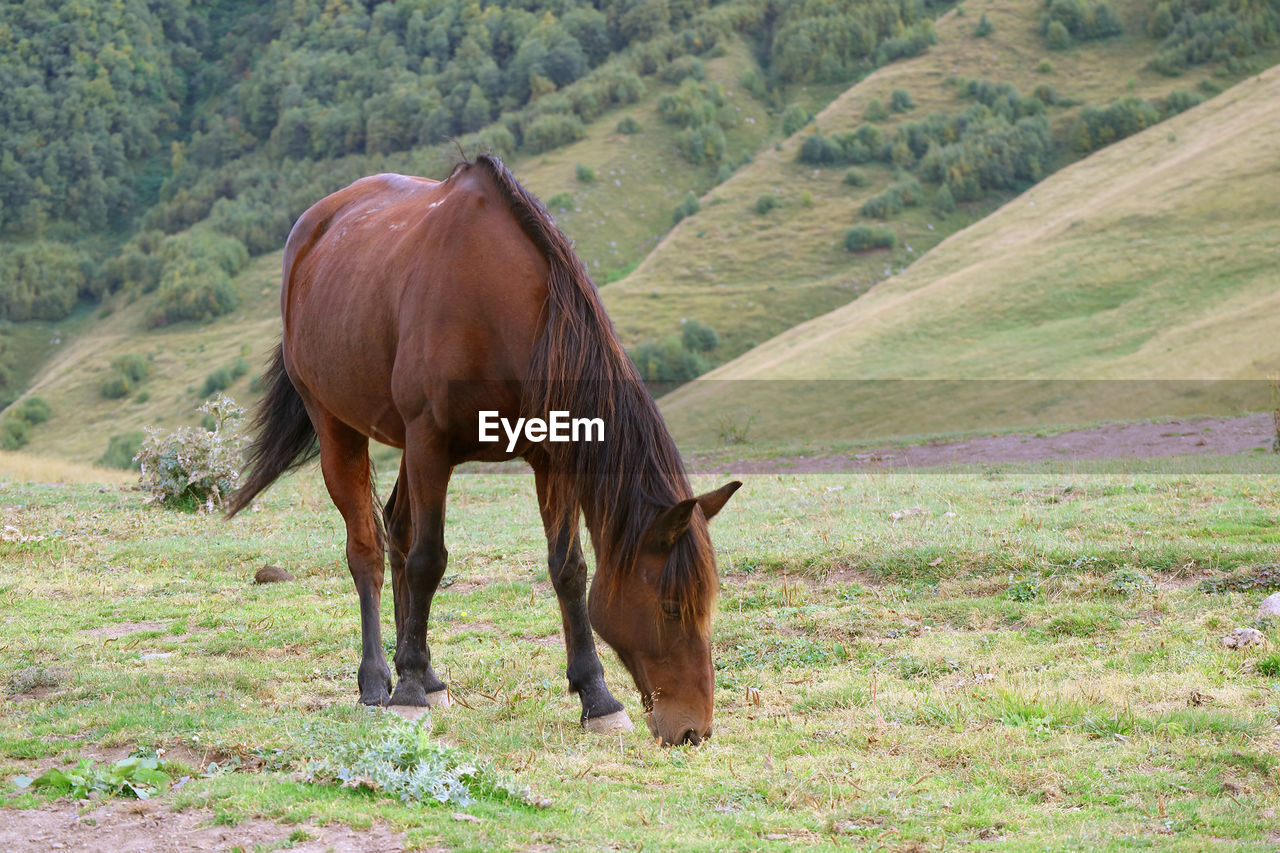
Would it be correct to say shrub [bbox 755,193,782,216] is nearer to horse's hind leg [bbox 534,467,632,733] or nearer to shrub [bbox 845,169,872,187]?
shrub [bbox 845,169,872,187]

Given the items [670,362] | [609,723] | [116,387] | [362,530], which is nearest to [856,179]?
[670,362]

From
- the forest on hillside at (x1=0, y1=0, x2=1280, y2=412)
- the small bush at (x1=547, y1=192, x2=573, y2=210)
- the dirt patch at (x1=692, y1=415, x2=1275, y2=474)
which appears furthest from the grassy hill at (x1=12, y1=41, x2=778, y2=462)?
the dirt patch at (x1=692, y1=415, x2=1275, y2=474)

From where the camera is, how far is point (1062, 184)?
58.2 m

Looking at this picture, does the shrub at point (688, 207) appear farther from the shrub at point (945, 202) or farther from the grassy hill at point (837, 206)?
the shrub at point (945, 202)

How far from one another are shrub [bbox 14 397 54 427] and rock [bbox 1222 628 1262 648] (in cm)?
8452

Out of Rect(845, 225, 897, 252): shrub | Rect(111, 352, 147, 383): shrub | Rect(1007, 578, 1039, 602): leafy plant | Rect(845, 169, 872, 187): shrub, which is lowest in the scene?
Rect(1007, 578, 1039, 602): leafy plant

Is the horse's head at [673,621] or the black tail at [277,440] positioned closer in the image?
the horse's head at [673,621]

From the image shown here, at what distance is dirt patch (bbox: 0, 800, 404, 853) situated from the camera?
3.66m

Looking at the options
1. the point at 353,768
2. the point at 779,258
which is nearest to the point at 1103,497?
the point at 353,768

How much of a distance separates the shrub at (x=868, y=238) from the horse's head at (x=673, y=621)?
68718 millimetres

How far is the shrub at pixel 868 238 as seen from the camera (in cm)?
7100

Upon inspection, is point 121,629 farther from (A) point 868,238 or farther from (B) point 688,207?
(B) point 688,207

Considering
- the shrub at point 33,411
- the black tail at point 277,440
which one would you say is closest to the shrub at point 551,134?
the shrub at point 33,411

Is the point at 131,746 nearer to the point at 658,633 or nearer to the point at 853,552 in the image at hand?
the point at 658,633
